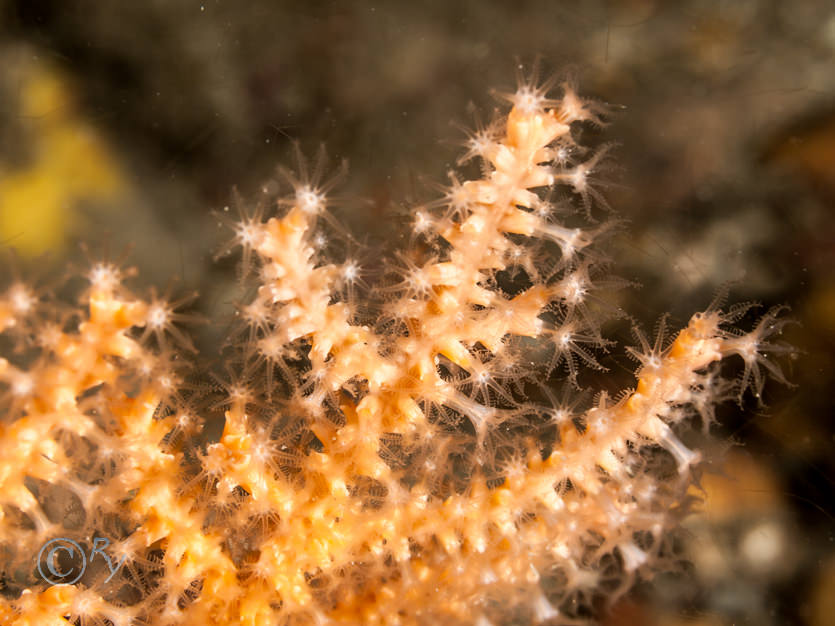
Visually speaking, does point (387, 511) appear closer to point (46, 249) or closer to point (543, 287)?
point (543, 287)

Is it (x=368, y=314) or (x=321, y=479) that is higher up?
(x=368, y=314)

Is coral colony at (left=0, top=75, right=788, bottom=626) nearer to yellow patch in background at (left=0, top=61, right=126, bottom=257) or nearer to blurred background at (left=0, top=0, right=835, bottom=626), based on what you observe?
blurred background at (left=0, top=0, right=835, bottom=626)

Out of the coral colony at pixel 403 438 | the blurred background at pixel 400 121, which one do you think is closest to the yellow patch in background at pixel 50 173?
the blurred background at pixel 400 121

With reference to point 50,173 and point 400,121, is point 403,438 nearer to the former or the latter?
point 400,121

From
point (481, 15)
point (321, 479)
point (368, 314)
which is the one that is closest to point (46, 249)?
point (368, 314)

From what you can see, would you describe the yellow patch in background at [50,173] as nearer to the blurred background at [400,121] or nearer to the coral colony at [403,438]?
the blurred background at [400,121]

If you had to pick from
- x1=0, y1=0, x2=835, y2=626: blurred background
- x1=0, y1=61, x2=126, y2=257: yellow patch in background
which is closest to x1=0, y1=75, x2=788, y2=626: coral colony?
x1=0, y1=0, x2=835, y2=626: blurred background
